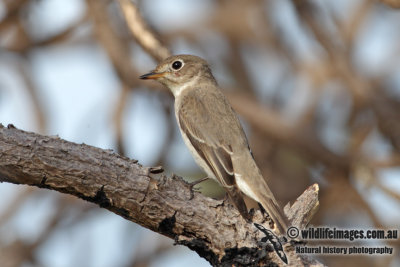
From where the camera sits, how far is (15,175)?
488 centimetres

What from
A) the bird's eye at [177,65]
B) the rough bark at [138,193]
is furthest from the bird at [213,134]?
the rough bark at [138,193]

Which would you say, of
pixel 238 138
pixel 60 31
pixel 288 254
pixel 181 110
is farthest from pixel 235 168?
pixel 60 31

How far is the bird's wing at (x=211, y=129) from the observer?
637 cm

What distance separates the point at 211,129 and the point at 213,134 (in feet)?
0.23

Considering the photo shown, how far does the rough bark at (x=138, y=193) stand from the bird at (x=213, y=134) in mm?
323

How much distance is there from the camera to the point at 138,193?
16.6 ft

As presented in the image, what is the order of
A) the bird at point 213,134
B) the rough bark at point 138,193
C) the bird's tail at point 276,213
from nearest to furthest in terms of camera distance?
the rough bark at point 138,193, the bird's tail at point 276,213, the bird at point 213,134

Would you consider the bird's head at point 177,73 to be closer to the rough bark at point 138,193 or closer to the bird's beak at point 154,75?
the bird's beak at point 154,75

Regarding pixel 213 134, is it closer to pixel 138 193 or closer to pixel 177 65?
pixel 177 65

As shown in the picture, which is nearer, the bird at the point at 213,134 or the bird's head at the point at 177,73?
the bird at the point at 213,134

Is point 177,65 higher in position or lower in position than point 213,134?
higher

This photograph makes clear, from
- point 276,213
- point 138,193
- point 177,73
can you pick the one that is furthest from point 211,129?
point 138,193

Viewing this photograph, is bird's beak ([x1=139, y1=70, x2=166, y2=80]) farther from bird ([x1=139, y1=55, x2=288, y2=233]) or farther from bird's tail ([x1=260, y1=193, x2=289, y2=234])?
bird's tail ([x1=260, y1=193, x2=289, y2=234])

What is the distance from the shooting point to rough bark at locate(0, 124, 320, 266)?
4871mm
